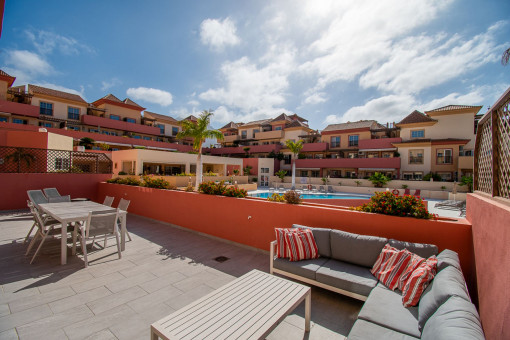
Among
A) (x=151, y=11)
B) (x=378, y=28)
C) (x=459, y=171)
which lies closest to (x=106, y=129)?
(x=151, y=11)

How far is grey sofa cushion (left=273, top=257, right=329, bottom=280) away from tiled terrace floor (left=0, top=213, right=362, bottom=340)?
0.41 m

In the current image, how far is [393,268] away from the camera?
9.77ft

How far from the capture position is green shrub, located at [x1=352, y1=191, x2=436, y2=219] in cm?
366

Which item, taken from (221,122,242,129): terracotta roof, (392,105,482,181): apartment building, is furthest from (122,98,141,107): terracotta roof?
(392,105,482,181): apartment building

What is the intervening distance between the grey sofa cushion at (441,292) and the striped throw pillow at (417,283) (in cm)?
8

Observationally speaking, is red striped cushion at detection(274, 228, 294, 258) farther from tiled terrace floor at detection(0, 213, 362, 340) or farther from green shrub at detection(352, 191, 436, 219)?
green shrub at detection(352, 191, 436, 219)

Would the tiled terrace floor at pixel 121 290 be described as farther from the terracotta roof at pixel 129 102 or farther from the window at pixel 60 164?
the terracotta roof at pixel 129 102

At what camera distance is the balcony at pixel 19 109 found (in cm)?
2072

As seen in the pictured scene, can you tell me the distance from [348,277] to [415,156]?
2795 centimetres

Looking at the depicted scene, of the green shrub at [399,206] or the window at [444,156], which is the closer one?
the green shrub at [399,206]

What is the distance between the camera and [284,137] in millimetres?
37219

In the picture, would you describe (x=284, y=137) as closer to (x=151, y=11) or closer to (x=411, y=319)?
(x=151, y=11)

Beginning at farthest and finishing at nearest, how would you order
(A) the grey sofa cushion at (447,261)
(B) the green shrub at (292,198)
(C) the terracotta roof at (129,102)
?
1. (C) the terracotta roof at (129,102)
2. (B) the green shrub at (292,198)
3. (A) the grey sofa cushion at (447,261)

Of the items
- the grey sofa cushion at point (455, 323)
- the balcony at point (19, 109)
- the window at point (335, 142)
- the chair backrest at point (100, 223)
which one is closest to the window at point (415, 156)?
the window at point (335, 142)
